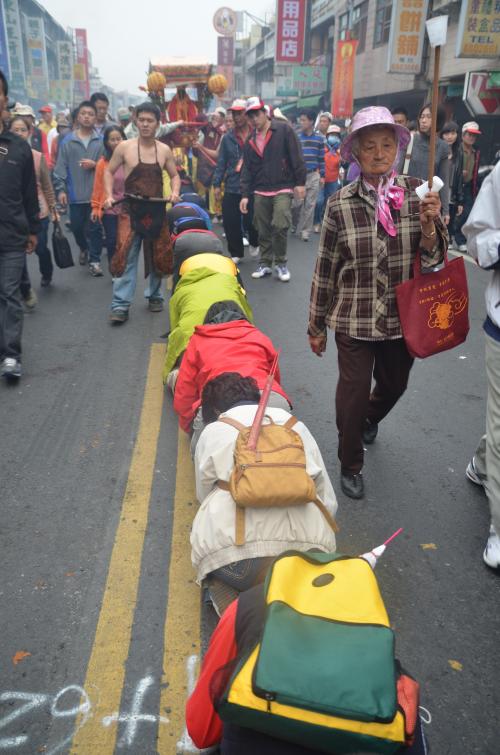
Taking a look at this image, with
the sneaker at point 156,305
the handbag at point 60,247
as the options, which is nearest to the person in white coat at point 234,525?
the sneaker at point 156,305

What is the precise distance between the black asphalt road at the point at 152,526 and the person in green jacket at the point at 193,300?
602 mm

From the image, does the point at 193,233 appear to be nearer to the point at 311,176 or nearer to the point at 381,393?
the point at 381,393

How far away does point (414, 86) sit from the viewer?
1973cm

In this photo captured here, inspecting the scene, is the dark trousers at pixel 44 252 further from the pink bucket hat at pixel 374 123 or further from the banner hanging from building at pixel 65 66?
the banner hanging from building at pixel 65 66

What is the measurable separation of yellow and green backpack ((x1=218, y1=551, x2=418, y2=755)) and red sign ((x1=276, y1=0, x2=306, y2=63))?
3679 cm

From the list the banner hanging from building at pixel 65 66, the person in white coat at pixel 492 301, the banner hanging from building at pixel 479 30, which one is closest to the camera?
the person in white coat at pixel 492 301

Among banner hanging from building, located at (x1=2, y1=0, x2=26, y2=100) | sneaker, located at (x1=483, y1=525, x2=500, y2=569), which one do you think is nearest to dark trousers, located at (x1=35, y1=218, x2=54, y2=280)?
A: sneaker, located at (x1=483, y1=525, x2=500, y2=569)

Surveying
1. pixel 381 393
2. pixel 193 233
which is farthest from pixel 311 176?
pixel 381 393

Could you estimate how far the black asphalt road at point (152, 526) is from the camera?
83.7 inches

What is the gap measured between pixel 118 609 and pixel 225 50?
68.9 m

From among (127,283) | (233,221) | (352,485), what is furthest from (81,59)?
(352,485)

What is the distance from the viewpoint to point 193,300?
12.6 ft

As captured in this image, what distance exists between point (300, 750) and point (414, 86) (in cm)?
2168

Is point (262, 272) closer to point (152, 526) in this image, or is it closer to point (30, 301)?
point (30, 301)
